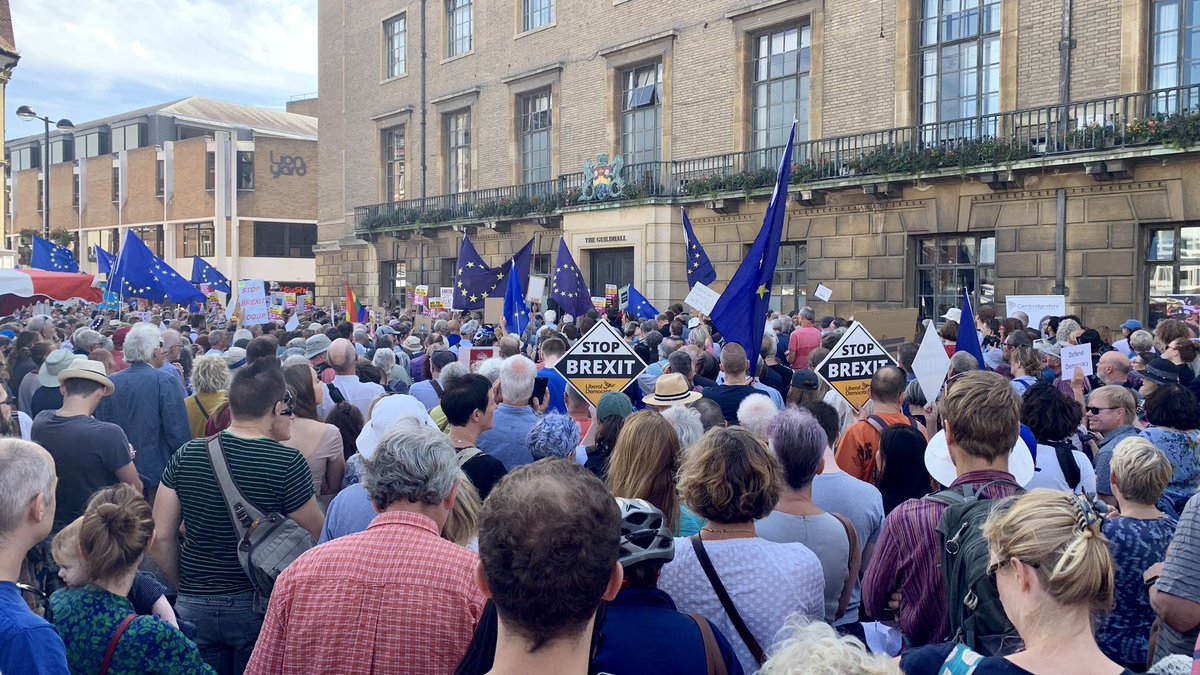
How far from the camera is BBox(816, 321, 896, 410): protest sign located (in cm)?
738

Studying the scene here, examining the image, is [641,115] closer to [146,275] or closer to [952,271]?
[952,271]

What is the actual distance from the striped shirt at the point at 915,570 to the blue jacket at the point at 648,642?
1206mm

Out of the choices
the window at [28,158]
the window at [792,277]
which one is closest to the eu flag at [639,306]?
the window at [792,277]

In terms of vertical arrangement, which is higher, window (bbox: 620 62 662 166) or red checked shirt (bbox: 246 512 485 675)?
window (bbox: 620 62 662 166)

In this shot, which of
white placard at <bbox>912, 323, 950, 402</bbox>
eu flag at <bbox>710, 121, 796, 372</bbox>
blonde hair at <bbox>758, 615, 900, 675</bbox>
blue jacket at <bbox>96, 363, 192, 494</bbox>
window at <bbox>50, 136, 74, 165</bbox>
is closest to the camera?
blonde hair at <bbox>758, 615, 900, 675</bbox>

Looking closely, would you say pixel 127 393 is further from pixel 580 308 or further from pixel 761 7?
pixel 761 7

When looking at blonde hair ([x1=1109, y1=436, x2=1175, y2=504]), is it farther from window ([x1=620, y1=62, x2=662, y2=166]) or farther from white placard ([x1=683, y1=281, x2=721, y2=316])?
window ([x1=620, y1=62, x2=662, y2=166])

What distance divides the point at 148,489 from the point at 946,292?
16717mm

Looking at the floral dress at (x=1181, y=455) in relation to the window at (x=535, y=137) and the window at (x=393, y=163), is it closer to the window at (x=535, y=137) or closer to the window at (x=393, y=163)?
the window at (x=535, y=137)


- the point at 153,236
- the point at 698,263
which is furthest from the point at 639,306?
the point at 153,236

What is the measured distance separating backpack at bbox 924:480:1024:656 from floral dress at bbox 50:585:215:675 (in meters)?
2.45

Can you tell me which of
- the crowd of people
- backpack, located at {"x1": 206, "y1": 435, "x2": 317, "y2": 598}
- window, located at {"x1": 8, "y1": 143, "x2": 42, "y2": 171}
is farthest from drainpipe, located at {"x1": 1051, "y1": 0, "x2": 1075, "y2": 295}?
window, located at {"x1": 8, "y1": 143, "x2": 42, "y2": 171}

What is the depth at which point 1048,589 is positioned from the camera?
241 cm

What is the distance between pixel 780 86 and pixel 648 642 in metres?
22.3
